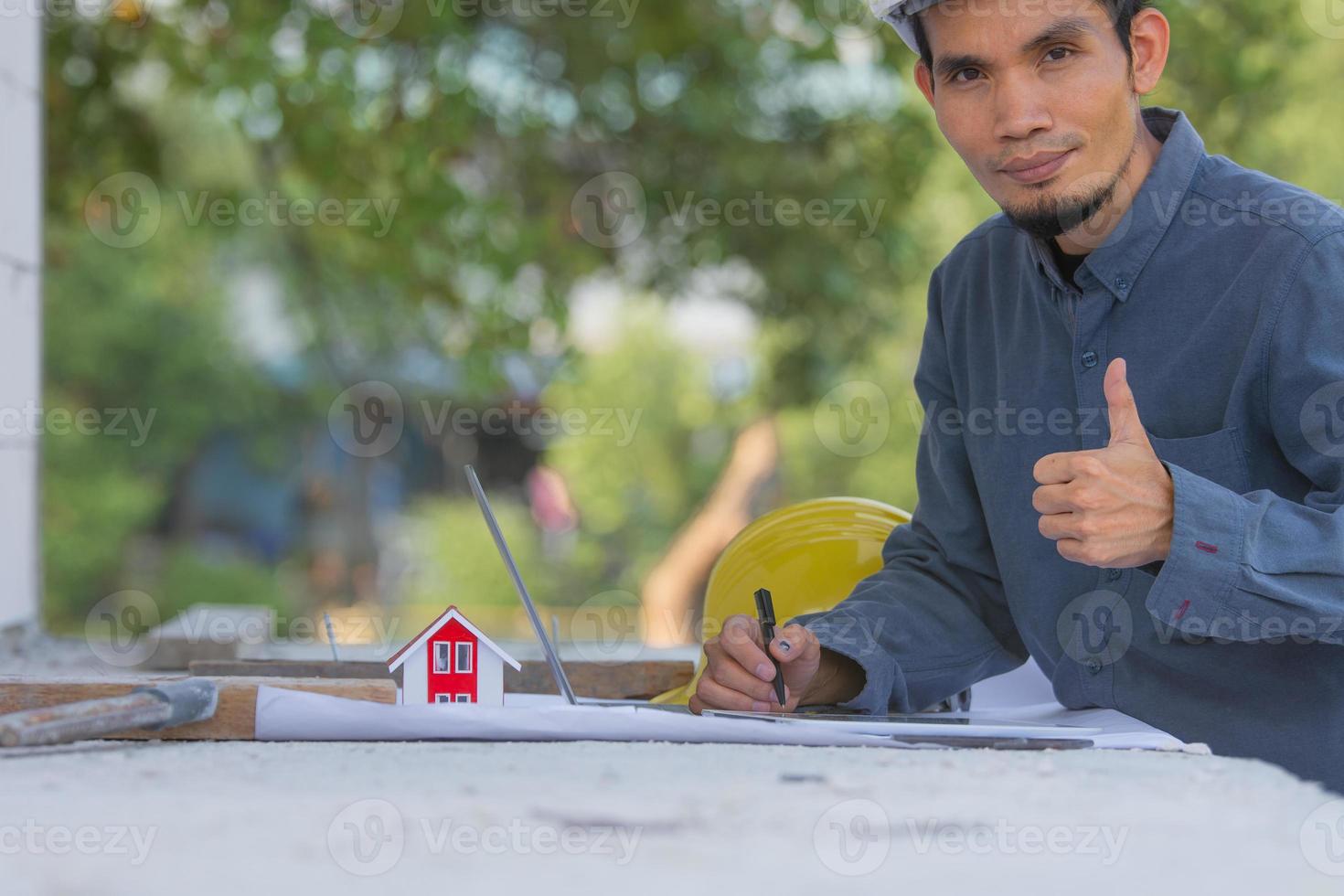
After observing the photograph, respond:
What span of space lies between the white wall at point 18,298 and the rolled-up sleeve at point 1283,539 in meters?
2.35

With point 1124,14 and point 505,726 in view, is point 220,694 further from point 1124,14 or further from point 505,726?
point 1124,14

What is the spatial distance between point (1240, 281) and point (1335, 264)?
11 cm

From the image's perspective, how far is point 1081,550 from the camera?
4.59 feet

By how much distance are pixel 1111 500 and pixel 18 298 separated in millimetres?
2431

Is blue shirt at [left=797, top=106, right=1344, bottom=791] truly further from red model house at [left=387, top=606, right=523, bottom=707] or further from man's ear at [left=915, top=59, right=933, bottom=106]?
red model house at [left=387, top=606, right=523, bottom=707]

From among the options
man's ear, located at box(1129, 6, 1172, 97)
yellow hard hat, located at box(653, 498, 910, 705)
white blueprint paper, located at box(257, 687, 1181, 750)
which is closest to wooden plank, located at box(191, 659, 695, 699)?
yellow hard hat, located at box(653, 498, 910, 705)

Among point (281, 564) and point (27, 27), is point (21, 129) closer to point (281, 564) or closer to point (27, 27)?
point (27, 27)

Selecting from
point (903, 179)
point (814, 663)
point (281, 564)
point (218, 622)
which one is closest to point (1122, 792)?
point (814, 663)

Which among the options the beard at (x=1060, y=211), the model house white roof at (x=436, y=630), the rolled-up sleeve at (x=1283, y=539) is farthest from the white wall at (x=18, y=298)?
the rolled-up sleeve at (x=1283, y=539)

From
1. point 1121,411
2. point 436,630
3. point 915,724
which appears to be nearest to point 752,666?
point 915,724

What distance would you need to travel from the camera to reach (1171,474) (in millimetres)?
1407

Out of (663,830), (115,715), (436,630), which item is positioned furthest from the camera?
(436,630)

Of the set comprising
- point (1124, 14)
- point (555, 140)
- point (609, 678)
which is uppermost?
Result: point (555, 140)

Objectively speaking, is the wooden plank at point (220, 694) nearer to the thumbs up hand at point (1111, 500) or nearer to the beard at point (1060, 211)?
the thumbs up hand at point (1111, 500)
